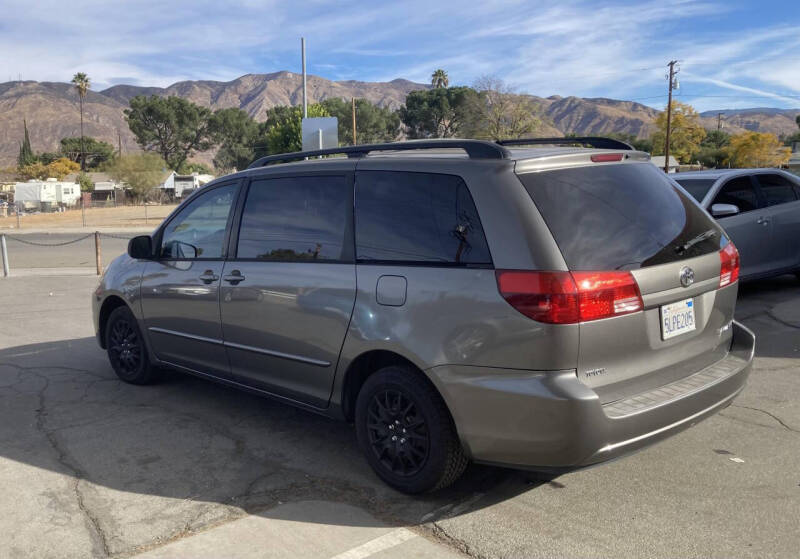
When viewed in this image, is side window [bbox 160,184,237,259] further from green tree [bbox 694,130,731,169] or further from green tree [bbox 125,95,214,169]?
green tree [bbox 125,95,214,169]

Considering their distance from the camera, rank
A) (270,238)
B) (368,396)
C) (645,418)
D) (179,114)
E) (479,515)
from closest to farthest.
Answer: (645,418)
(479,515)
(368,396)
(270,238)
(179,114)

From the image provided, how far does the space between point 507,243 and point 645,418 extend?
3.38ft

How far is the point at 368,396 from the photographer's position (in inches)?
148

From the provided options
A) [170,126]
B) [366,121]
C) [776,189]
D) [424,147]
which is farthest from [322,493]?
[170,126]

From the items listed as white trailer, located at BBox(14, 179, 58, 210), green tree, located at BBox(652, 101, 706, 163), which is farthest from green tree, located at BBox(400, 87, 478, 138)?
white trailer, located at BBox(14, 179, 58, 210)

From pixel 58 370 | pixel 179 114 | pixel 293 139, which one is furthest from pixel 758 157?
pixel 58 370

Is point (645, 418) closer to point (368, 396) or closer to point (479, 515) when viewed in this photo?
point (479, 515)

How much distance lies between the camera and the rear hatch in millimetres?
3166

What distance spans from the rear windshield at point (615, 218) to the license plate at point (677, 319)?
9.2 inches

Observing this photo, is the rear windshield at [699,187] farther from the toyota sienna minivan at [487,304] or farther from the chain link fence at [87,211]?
the chain link fence at [87,211]

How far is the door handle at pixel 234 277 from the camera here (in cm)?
456

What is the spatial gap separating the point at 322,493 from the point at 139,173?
244 ft

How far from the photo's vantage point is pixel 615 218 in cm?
337

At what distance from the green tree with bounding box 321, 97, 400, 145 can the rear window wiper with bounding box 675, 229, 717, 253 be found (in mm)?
79200
